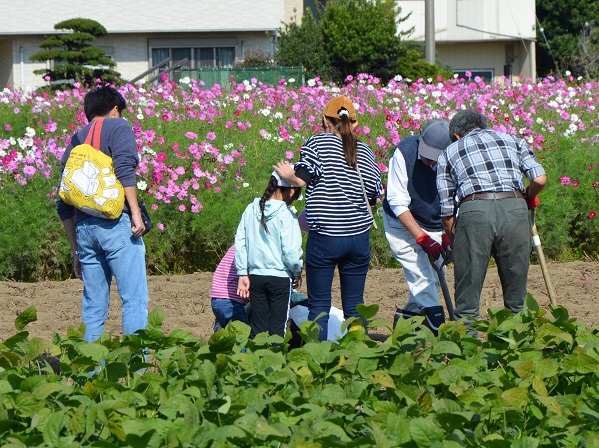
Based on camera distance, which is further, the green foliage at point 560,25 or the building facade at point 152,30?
the green foliage at point 560,25

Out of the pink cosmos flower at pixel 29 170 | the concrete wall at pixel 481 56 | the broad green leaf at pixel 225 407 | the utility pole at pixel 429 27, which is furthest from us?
the concrete wall at pixel 481 56

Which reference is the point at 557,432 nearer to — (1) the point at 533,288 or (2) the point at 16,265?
(1) the point at 533,288

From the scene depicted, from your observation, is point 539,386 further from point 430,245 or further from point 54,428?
point 430,245

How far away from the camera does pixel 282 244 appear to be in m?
5.53

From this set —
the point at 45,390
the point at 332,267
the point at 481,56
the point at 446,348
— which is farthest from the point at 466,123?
the point at 481,56

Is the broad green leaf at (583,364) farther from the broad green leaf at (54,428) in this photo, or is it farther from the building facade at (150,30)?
the building facade at (150,30)

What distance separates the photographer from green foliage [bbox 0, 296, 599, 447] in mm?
2672

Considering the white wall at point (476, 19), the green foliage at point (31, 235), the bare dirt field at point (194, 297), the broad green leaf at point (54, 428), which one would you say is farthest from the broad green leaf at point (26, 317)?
the white wall at point (476, 19)

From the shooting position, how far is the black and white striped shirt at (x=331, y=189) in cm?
560

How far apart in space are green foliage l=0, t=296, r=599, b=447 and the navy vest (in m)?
2.11

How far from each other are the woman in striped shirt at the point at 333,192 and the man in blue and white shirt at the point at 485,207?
1.52 feet

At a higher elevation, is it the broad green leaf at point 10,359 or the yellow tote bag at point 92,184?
the yellow tote bag at point 92,184

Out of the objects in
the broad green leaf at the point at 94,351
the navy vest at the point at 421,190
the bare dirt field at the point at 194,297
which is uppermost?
the navy vest at the point at 421,190

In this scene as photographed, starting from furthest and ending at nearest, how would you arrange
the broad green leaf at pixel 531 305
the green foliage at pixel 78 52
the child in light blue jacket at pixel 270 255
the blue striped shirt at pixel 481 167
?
the green foliage at pixel 78 52 < the child in light blue jacket at pixel 270 255 < the blue striped shirt at pixel 481 167 < the broad green leaf at pixel 531 305
